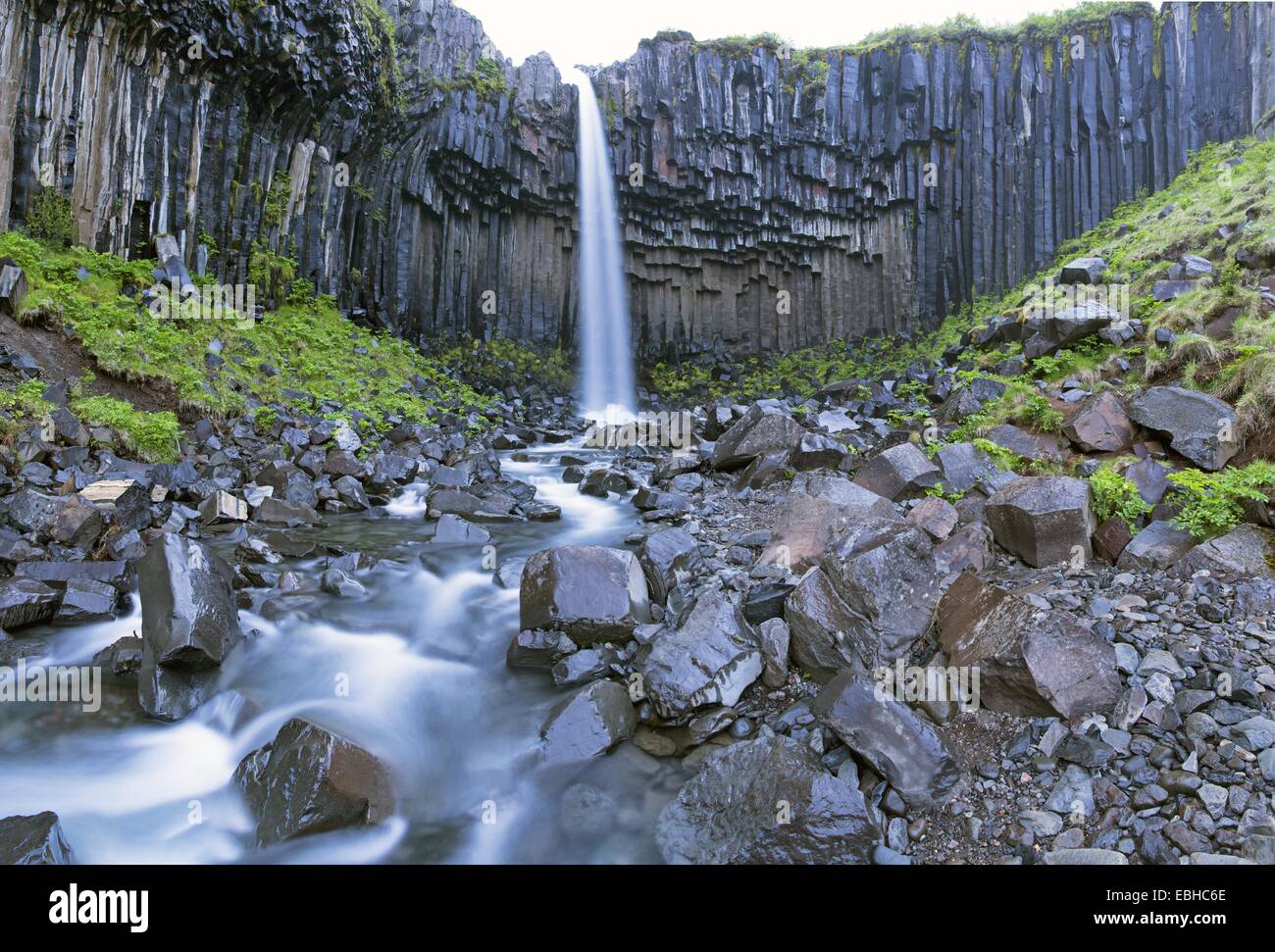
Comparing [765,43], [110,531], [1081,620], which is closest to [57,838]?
[110,531]

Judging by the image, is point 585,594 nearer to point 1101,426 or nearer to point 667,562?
point 667,562

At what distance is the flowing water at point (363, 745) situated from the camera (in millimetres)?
3889

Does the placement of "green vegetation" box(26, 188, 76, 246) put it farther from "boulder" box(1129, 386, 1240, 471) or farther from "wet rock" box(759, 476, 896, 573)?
"boulder" box(1129, 386, 1240, 471)

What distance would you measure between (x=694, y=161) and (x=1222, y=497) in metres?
21.2

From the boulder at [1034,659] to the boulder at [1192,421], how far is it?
3.00m

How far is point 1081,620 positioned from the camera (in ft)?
14.2

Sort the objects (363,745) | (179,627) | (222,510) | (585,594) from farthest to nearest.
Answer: (222,510) < (585,594) < (179,627) < (363,745)

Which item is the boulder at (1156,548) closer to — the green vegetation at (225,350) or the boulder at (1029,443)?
the boulder at (1029,443)

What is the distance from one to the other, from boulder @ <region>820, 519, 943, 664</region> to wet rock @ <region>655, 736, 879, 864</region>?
3.77ft

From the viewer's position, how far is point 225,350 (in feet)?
43.1

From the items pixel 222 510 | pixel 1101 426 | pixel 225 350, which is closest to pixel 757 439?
pixel 1101 426

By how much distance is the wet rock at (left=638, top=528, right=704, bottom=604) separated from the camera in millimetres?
6020

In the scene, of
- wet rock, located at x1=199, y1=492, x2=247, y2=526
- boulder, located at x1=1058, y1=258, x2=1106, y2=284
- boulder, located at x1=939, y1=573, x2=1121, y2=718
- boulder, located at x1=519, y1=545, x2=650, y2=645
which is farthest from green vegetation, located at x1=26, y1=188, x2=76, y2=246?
boulder, located at x1=1058, y1=258, x2=1106, y2=284
